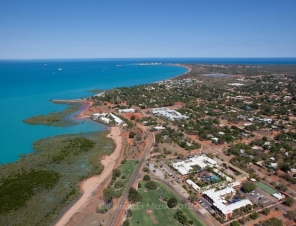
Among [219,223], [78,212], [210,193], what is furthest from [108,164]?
[219,223]

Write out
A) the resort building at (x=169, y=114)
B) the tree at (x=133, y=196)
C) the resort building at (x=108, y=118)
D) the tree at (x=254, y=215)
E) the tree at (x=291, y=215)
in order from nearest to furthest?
the tree at (x=291, y=215), the tree at (x=254, y=215), the tree at (x=133, y=196), the resort building at (x=108, y=118), the resort building at (x=169, y=114)

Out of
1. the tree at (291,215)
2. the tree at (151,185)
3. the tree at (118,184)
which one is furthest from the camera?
the tree at (118,184)

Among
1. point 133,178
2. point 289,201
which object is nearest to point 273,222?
point 289,201

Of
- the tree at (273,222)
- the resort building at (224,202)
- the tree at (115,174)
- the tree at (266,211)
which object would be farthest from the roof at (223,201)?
the tree at (115,174)

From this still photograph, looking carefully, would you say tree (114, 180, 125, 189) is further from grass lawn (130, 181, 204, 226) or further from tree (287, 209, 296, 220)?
tree (287, 209, 296, 220)

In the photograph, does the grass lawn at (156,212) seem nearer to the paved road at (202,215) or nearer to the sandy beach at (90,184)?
the paved road at (202,215)

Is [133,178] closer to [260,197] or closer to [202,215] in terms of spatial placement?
[202,215]

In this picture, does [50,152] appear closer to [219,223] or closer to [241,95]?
[219,223]
